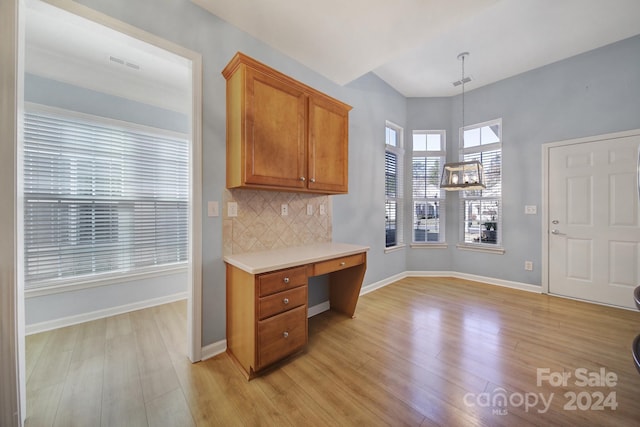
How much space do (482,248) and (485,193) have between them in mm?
895

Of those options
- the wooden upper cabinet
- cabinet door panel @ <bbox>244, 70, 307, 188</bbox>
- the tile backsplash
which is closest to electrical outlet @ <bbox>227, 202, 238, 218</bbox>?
the tile backsplash

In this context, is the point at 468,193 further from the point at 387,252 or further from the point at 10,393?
the point at 10,393

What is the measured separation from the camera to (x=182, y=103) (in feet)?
10.3

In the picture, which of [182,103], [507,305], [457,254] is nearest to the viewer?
[507,305]

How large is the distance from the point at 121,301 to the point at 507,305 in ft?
15.2

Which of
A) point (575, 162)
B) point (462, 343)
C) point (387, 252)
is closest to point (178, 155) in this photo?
point (387, 252)

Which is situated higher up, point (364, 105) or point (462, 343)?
point (364, 105)

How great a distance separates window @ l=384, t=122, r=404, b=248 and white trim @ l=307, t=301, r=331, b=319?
1548 mm

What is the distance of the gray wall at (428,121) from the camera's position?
6.19 ft

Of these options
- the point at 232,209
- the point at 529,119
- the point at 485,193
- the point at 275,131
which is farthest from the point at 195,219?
the point at 529,119

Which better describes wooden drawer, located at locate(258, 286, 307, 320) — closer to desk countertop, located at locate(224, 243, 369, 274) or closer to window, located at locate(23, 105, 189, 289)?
desk countertop, located at locate(224, 243, 369, 274)

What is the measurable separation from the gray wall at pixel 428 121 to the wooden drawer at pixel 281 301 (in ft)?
1.84

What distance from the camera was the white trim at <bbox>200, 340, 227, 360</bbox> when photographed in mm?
Result: 1854

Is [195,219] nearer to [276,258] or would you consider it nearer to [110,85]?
[276,258]
